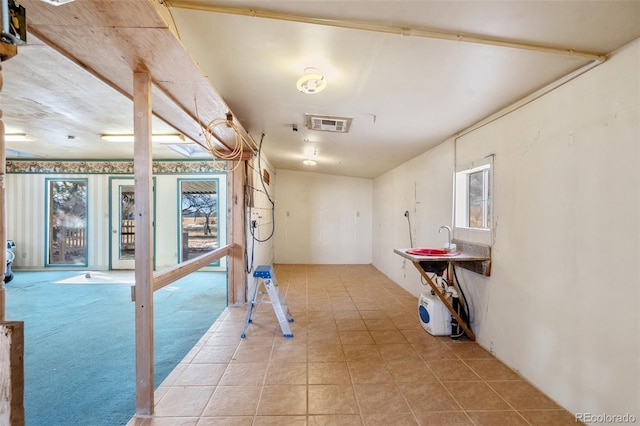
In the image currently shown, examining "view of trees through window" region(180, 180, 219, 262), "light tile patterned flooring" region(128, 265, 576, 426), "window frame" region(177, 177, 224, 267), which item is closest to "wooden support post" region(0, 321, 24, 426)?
"light tile patterned flooring" region(128, 265, 576, 426)

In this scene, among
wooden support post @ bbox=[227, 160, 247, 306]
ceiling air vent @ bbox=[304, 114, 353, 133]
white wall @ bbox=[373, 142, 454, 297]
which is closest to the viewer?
ceiling air vent @ bbox=[304, 114, 353, 133]

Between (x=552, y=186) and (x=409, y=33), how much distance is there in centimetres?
147

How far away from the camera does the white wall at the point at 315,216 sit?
23.7 ft

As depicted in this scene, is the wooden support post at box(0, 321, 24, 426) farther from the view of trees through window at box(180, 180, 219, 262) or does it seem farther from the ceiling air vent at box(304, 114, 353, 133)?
the view of trees through window at box(180, 180, 219, 262)

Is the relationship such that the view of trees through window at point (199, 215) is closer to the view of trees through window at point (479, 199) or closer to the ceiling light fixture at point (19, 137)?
the ceiling light fixture at point (19, 137)

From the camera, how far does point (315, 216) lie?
7227 mm

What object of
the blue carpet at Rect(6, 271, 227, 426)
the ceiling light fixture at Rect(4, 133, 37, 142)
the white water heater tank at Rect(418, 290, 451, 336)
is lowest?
the blue carpet at Rect(6, 271, 227, 426)

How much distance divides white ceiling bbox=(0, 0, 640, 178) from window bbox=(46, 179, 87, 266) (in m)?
3.33

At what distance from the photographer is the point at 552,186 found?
1975 mm

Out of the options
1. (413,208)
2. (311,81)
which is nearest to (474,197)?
(413,208)

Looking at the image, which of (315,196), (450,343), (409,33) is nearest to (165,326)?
(450,343)

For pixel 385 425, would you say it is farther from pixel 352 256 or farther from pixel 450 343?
pixel 352 256

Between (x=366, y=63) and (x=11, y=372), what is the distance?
6.87 feet

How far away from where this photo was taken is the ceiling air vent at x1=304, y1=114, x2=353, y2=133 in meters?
2.93
